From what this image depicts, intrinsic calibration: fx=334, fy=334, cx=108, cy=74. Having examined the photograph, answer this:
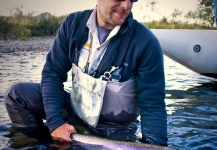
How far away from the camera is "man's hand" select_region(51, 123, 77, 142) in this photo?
311cm

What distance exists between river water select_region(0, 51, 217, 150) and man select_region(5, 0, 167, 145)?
31 cm

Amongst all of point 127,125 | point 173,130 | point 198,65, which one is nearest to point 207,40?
point 198,65

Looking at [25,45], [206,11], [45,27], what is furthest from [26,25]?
[206,11]

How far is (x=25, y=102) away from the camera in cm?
352

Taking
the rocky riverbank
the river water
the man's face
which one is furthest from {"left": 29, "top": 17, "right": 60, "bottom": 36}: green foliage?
the man's face

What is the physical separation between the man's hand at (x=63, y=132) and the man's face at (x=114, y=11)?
109 cm

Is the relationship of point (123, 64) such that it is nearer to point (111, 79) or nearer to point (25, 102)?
point (111, 79)

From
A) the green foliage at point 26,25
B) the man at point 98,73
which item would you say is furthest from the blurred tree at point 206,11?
the man at point 98,73

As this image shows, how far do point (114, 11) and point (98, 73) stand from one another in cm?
63

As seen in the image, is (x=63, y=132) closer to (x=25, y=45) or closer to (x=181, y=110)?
(x=181, y=110)

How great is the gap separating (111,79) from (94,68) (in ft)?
0.71

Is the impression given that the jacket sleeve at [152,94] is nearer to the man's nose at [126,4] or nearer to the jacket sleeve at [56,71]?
the man's nose at [126,4]

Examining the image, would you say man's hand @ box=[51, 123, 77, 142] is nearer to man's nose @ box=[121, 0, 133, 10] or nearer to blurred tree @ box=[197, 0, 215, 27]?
man's nose @ box=[121, 0, 133, 10]

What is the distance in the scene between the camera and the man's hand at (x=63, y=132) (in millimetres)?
3114
